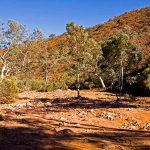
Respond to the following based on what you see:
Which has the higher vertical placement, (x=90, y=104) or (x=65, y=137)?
(x=90, y=104)

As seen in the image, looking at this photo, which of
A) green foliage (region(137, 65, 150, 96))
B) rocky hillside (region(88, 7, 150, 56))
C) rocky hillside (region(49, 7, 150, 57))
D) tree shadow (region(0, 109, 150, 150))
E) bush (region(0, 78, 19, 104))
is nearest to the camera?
Result: tree shadow (region(0, 109, 150, 150))

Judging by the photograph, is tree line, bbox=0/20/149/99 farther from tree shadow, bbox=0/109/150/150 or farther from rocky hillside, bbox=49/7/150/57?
rocky hillside, bbox=49/7/150/57

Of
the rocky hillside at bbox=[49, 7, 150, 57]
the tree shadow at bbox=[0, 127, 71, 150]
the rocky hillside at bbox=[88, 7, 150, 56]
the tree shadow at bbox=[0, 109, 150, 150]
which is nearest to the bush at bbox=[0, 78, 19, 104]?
the tree shadow at bbox=[0, 109, 150, 150]

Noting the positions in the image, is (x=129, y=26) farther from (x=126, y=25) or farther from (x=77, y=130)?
(x=77, y=130)

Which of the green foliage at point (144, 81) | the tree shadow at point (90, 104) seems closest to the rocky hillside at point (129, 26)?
the green foliage at point (144, 81)

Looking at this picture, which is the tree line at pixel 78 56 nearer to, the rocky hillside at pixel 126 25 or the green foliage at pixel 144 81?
the green foliage at pixel 144 81

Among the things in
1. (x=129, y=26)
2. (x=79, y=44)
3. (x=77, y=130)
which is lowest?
(x=77, y=130)

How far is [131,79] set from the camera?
41250mm

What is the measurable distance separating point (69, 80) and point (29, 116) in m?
28.9

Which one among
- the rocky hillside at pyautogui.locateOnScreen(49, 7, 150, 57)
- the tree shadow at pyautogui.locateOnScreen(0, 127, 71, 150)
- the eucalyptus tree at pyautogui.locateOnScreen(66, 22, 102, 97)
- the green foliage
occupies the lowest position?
the tree shadow at pyautogui.locateOnScreen(0, 127, 71, 150)

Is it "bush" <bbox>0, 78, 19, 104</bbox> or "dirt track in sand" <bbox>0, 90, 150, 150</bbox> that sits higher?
"bush" <bbox>0, 78, 19, 104</bbox>

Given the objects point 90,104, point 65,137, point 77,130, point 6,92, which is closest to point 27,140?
point 65,137

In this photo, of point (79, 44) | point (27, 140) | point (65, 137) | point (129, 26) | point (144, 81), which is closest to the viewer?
point (27, 140)

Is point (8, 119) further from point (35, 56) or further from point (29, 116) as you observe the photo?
point (35, 56)
